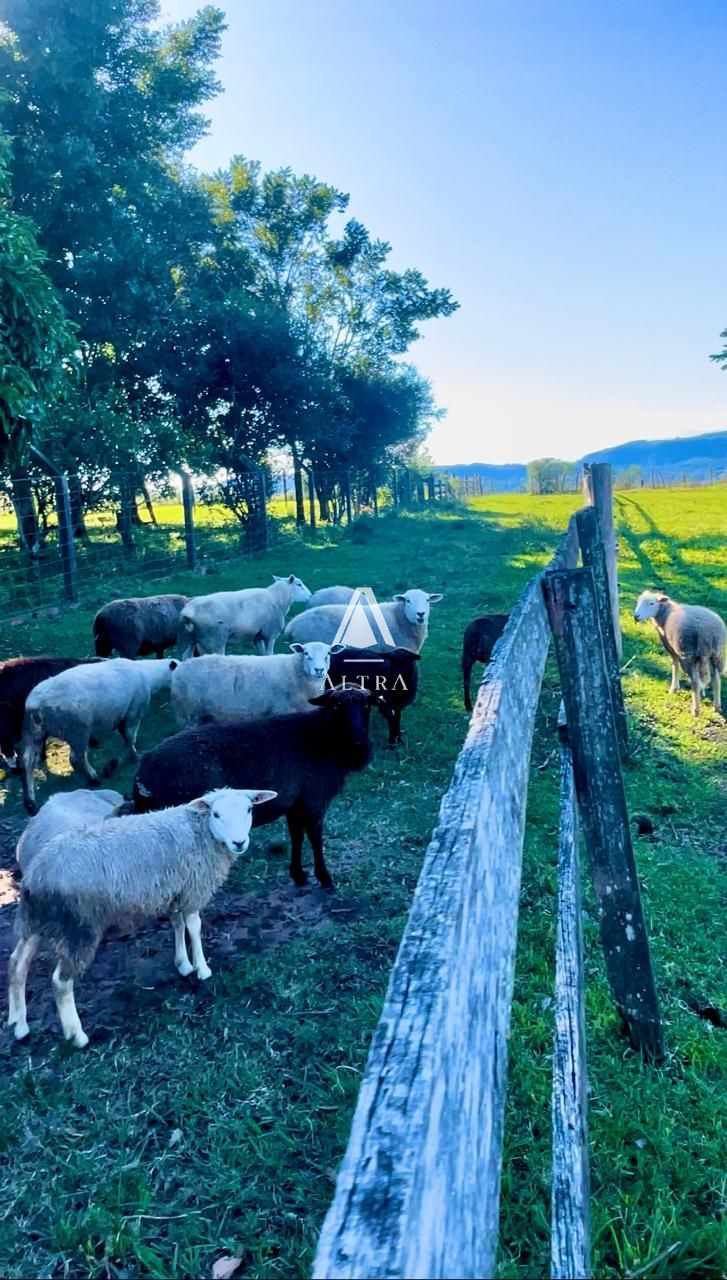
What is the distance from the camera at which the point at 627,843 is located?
8.68ft

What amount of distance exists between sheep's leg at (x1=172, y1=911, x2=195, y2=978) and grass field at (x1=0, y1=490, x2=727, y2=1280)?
0.07 m

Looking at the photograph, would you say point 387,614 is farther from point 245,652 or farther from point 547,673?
point 245,652

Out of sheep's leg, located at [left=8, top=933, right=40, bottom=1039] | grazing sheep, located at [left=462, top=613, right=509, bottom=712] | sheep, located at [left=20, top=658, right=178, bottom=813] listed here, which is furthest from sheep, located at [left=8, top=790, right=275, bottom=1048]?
grazing sheep, located at [left=462, top=613, right=509, bottom=712]

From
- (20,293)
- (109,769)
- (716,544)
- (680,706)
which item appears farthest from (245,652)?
(716,544)

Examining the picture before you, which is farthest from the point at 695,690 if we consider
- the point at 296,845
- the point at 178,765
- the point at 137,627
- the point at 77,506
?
the point at 77,506

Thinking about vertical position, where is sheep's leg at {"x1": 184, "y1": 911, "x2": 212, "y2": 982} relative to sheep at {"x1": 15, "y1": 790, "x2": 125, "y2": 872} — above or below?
below

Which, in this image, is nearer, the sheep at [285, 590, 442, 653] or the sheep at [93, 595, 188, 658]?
the sheep at [285, 590, 442, 653]

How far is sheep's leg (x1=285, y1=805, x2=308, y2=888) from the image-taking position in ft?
16.0

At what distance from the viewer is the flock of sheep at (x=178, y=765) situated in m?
3.58

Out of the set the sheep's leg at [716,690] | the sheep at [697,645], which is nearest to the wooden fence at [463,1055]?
the sheep at [697,645]

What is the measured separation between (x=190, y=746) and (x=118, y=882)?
120 centimetres

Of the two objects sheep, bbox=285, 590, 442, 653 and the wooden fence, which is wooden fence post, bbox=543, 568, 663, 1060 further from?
sheep, bbox=285, 590, 442, 653

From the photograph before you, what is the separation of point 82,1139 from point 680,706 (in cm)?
646

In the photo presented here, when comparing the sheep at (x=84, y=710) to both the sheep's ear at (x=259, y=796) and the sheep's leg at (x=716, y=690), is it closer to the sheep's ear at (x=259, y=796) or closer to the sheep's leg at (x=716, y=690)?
the sheep's ear at (x=259, y=796)
